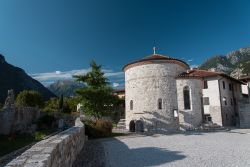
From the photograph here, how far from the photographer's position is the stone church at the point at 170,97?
27.9 meters

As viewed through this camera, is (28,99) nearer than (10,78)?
Yes

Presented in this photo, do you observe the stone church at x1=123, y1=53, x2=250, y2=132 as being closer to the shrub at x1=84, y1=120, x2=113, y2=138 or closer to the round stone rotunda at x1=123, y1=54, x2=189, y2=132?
the round stone rotunda at x1=123, y1=54, x2=189, y2=132

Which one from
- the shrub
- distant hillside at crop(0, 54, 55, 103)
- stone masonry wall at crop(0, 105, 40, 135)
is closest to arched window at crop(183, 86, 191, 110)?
the shrub

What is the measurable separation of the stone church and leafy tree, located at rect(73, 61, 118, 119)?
3.65 metres

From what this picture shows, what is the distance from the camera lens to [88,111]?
28.6 m

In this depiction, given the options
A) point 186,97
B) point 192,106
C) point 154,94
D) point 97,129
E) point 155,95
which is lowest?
point 97,129

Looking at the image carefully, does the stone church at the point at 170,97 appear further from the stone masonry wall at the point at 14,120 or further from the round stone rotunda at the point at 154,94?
the stone masonry wall at the point at 14,120

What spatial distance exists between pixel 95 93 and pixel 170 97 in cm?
979

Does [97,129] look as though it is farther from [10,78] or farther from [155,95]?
[10,78]

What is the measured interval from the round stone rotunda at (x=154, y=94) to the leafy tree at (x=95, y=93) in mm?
3780

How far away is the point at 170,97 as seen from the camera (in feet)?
93.2

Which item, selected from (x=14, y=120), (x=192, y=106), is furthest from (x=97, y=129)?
(x=192, y=106)

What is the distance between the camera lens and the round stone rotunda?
28000 mm

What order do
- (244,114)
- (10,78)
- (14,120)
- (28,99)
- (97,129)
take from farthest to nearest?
(10,78) → (28,99) → (244,114) → (14,120) → (97,129)
